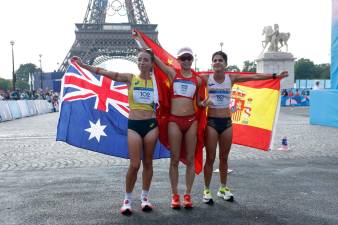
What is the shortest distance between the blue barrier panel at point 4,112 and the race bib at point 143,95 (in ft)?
67.1

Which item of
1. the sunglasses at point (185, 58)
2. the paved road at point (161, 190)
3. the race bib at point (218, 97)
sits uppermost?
the sunglasses at point (185, 58)

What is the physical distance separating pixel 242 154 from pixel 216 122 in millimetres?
4728

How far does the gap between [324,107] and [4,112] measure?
54.7 feet

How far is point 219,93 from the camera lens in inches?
235

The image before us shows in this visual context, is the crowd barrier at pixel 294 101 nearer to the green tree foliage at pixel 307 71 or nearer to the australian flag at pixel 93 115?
the australian flag at pixel 93 115

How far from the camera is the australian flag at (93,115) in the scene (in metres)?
6.48

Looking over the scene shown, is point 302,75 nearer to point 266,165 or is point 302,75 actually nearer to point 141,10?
point 141,10

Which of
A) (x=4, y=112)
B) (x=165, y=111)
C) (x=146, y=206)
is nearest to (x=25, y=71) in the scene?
(x=4, y=112)

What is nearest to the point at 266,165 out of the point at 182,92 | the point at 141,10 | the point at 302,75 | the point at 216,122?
the point at 216,122

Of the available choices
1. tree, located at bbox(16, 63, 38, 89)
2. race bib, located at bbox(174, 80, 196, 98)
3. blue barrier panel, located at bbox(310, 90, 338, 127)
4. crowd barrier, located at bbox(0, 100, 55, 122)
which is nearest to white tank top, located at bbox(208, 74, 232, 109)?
race bib, located at bbox(174, 80, 196, 98)

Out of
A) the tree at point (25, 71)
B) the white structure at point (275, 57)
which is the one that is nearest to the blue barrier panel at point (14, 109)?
the white structure at point (275, 57)

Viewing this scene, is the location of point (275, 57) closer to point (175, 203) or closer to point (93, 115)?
point (93, 115)

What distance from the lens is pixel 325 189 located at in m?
6.62

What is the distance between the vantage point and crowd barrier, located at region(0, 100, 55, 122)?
2481cm
